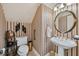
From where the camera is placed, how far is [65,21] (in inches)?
59.4

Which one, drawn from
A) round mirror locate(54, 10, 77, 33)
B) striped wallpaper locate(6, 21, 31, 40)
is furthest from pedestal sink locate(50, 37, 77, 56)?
striped wallpaper locate(6, 21, 31, 40)

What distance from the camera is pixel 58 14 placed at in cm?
150

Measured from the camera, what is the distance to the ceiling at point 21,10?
1.48 m

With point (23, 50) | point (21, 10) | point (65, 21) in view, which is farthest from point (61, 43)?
point (21, 10)

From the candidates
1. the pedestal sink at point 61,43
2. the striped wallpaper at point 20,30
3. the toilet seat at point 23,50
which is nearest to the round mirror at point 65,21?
the pedestal sink at point 61,43

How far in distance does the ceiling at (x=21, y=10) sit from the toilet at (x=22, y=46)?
0.21 meters

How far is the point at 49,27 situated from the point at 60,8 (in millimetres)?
240

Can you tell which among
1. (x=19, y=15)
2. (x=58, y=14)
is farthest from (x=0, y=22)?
(x=58, y=14)

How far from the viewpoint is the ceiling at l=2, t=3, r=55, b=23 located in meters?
1.48

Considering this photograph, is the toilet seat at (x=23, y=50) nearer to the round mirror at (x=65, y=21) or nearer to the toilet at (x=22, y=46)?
the toilet at (x=22, y=46)

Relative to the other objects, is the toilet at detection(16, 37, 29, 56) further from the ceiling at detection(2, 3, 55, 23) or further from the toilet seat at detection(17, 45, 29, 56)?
the ceiling at detection(2, 3, 55, 23)

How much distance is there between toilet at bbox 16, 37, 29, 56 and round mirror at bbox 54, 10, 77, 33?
15.1 inches

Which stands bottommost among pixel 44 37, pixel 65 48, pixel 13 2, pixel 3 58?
pixel 3 58

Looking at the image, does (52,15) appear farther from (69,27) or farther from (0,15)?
(0,15)
